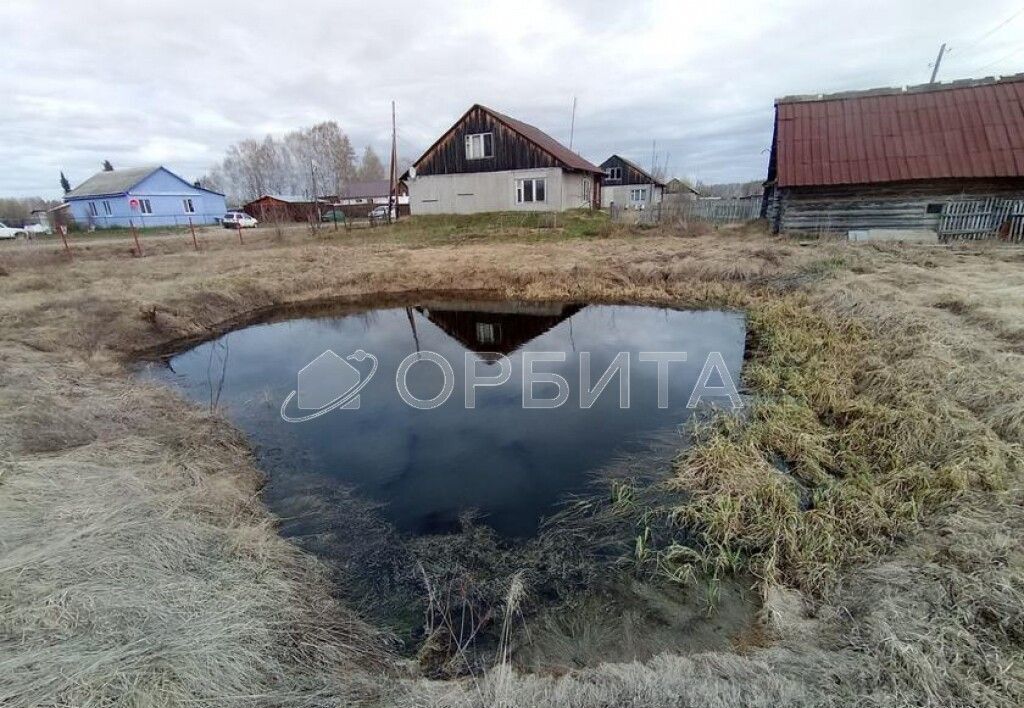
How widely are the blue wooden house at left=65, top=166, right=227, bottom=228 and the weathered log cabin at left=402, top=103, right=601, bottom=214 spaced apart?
72.4 feet

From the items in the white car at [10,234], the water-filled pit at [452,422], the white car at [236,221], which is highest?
the white car at [236,221]

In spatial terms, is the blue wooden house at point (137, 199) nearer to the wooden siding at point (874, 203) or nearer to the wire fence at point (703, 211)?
the wire fence at point (703, 211)

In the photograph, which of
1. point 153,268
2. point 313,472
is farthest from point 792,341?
point 153,268

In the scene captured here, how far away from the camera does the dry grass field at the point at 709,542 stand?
8.08 ft

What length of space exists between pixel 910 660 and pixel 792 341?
21.9ft

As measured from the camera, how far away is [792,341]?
820cm

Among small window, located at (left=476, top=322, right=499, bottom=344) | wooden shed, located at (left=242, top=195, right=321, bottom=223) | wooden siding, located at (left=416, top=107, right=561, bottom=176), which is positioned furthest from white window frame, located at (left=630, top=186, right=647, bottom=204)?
small window, located at (left=476, top=322, right=499, bottom=344)

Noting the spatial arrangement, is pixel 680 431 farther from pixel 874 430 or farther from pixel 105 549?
pixel 105 549

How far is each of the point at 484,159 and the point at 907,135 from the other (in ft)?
60.2

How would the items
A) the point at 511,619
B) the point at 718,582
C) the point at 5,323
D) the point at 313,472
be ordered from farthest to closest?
1. the point at 5,323
2. the point at 313,472
3. the point at 718,582
4. the point at 511,619

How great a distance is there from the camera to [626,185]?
1683 inches

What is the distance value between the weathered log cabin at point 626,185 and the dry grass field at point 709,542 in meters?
36.1

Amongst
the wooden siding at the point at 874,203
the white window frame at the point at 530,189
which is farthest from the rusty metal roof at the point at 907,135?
the white window frame at the point at 530,189

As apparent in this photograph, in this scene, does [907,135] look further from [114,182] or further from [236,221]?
[114,182]
